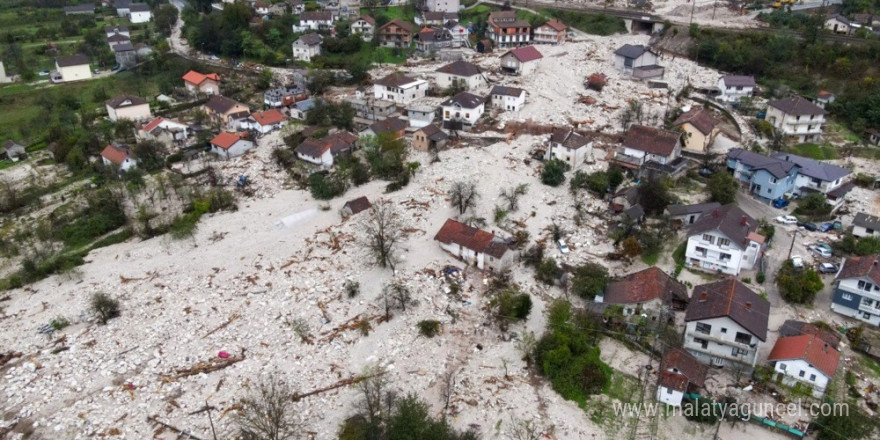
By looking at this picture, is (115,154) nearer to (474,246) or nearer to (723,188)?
(474,246)

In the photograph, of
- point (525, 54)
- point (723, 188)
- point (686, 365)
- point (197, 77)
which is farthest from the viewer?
point (525, 54)

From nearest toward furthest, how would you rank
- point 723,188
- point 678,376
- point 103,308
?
point 678,376
point 103,308
point 723,188

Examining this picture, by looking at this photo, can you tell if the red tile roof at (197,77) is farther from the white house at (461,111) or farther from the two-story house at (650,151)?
the two-story house at (650,151)

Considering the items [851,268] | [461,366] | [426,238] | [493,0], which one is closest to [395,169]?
[426,238]

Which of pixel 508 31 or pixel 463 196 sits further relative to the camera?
pixel 508 31

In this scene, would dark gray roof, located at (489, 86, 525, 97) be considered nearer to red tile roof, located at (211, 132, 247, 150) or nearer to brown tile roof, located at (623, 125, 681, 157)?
brown tile roof, located at (623, 125, 681, 157)

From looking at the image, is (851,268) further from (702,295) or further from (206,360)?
(206,360)

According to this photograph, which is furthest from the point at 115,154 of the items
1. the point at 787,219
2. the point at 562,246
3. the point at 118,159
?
the point at 787,219
